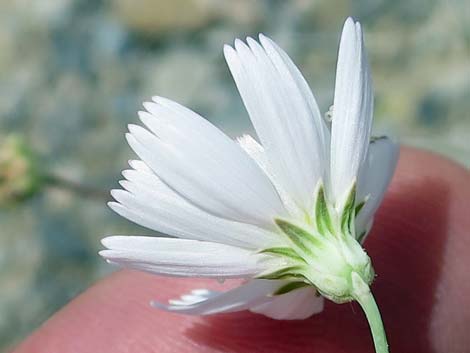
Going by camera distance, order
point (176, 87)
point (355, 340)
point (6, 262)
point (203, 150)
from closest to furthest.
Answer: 1. point (203, 150)
2. point (355, 340)
3. point (6, 262)
4. point (176, 87)

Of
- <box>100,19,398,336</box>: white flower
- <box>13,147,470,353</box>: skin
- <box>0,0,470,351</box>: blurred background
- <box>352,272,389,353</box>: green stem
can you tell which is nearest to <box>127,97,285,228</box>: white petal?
<box>100,19,398,336</box>: white flower

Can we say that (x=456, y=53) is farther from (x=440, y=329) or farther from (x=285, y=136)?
(x=285, y=136)

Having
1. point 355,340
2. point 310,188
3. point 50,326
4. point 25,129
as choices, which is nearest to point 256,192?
point 310,188

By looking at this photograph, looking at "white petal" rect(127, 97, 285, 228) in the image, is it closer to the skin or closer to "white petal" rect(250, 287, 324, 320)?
"white petal" rect(250, 287, 324, 320)

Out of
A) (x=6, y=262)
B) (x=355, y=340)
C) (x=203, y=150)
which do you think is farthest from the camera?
(x=6, y=262)

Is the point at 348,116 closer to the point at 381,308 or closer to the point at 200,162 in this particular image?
the point at 200,162

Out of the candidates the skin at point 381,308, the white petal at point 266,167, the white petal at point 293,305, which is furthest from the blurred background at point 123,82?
the white petal at point 266,167

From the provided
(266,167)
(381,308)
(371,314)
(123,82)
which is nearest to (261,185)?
(266,167)
